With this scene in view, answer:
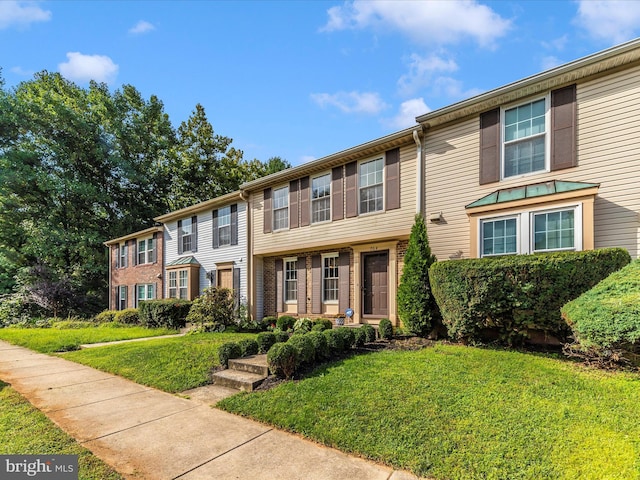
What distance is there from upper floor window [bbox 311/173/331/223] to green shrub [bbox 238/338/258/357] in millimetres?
5360

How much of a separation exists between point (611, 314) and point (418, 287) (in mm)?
3892

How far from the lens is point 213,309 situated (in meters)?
12.2

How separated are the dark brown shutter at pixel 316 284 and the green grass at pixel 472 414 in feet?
18.9

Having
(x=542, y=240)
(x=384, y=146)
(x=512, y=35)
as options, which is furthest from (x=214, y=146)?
(x=542, y=240)

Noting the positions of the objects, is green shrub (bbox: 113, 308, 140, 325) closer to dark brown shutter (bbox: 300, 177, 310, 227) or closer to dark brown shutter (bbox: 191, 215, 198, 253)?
dark brown shutter (bbox: 191, 215, 198, 253)

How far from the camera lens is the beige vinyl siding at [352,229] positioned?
30.0 ft

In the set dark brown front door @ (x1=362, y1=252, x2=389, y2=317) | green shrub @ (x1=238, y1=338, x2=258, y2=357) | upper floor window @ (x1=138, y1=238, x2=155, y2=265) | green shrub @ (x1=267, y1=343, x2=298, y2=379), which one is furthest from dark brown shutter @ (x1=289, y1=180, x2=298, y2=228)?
upper floor window @ (x1=138, y1=238, x2=155, y2=265)

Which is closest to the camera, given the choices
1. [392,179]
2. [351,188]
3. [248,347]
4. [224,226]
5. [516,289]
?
[516,289]

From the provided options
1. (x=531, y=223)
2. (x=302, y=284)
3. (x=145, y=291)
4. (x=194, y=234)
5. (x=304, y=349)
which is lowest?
(x=145, y=291)

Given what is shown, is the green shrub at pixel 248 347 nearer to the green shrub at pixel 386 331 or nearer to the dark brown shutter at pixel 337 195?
the green shrub at pixel 386 331

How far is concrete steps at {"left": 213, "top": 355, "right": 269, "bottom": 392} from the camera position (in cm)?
531

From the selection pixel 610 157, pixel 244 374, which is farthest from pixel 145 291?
pixel 610 157

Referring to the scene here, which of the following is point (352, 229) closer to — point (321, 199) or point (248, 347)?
point (321, 199)

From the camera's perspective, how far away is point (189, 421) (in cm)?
422
